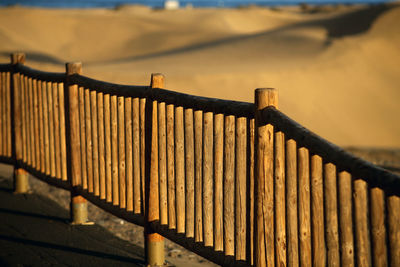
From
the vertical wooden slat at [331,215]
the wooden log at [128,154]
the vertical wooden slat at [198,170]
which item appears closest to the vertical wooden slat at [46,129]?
the wooden log at [128,154]

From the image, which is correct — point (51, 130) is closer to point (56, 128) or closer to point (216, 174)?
point (56, 128)

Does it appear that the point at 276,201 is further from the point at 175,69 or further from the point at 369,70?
the point at 369,70

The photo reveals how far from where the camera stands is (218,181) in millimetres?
5277

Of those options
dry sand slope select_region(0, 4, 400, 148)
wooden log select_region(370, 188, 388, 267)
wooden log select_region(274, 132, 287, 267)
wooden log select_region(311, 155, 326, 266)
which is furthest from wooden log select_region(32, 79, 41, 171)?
dry sand slope select_region(0, 4, 400, 148)

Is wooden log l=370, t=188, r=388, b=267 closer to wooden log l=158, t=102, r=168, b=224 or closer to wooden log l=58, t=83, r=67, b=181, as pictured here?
wooden log l=158, t=102, r=168, b=224

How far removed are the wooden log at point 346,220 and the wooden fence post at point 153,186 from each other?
2.40 meters

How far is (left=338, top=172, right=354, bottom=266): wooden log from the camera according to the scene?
3.99 metres

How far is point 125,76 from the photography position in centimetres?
2520

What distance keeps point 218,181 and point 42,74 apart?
3.60 meters

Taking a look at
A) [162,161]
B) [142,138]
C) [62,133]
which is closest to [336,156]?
[162,161]

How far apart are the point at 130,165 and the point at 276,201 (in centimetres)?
223

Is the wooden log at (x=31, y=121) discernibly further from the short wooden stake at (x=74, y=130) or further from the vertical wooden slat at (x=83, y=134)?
the vertical wooden slat at (x=83, y=134)

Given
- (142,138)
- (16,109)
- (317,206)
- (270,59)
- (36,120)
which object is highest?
(270,59)

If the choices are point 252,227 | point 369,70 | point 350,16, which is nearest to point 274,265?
point 252,227
